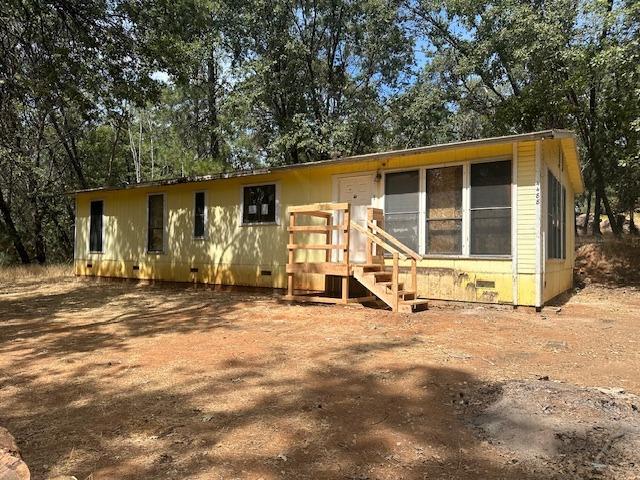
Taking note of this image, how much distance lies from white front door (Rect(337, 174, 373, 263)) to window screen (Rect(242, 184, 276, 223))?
1713 mm

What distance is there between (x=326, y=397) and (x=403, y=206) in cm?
592

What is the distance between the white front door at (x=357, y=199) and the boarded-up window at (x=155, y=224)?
17.8ft

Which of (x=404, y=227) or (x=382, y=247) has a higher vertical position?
(x=404, y=227)

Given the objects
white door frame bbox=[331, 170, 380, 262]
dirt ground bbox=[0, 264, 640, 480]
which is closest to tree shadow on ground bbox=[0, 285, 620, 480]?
dirt ground bbox=[0, 264, 640, 480]

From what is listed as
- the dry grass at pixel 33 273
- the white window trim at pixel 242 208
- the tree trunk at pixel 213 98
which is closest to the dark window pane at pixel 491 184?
the white window trim at pixel 242 208

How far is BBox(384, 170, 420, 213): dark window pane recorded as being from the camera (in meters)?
9.11

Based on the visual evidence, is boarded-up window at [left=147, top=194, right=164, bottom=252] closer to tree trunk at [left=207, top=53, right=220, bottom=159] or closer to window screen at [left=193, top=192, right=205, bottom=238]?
window screen at [left=193, top=192, right=205, bottom=238]

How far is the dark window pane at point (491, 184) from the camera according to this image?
820 centimetres

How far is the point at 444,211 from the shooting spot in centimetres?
877

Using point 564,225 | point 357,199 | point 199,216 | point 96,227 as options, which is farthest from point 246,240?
point 564,225

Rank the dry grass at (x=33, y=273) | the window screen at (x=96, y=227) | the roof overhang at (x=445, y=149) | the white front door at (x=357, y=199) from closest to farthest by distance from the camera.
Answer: the roof overhang at (x=445, y=149)
the white front door at (x=357, y=199)
the window screen at (x=96, y=227)
the dry grass at (x=33, y=273)

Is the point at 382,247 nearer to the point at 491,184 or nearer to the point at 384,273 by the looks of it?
the point at 384,273

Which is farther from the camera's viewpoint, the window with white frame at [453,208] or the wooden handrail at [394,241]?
the window with white frame at [453,208]

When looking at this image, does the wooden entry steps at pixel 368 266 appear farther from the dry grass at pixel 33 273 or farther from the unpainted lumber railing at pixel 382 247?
the dry grass at pixel 33 273
